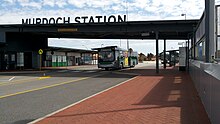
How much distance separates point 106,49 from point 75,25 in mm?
6913

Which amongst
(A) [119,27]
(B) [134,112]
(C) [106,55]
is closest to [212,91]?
(B) [134,112]

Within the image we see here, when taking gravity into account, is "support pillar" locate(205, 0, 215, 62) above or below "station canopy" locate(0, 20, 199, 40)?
below

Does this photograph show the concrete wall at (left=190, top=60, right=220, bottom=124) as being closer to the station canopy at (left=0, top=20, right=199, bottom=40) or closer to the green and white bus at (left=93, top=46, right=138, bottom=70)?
the station canopy at (left=0, top=20, right=199, bottom=40)

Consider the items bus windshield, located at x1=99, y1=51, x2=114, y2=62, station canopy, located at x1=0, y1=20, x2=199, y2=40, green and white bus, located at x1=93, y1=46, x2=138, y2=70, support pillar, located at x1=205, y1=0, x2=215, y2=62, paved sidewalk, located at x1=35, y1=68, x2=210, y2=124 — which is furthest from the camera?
bus windshield, located at x1=99, y1=51, x2=114, y2=62

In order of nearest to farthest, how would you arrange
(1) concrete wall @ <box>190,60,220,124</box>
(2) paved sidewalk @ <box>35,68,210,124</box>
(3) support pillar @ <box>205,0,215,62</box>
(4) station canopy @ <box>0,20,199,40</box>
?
(1) concrete wall @ <box>190,60,220,124</box>
(2) paved sidewalk @ <box>35,68,210,124</box>
(3) support pillar @ <box>205,0,215,62</box>
(4) station canopy @ <box>0,20,199,40</box>

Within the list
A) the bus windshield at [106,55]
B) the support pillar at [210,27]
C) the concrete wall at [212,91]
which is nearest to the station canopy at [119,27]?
the bus windshield at [106,55]

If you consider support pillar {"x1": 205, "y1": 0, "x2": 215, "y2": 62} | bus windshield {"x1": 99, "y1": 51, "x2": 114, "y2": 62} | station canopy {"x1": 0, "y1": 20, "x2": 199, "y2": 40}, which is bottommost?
bus windshield {"x1": 99, "y1": 51, "x2": 114, "y2": 62}

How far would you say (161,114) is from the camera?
859cm

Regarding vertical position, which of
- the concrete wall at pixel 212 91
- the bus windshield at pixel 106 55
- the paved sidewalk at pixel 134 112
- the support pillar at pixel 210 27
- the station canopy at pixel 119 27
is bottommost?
the paved sidewalk at pixel 134 112

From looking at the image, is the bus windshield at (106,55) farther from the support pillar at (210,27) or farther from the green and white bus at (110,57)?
the support pillar at (210,27)

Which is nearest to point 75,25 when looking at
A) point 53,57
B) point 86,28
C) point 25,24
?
point 86,28

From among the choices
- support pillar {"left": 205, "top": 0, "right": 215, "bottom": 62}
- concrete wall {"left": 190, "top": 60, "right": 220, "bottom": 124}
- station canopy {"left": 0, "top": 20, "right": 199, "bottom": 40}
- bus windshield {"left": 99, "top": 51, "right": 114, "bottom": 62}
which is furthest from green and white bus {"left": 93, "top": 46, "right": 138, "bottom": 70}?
concrete wall {"left": 190, "top": 60, "right": 220, "bottom": 124}

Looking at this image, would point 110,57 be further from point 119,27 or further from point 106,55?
point 119,27

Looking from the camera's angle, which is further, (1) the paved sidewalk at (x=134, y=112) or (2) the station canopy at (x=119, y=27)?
(2) the station canopy at (x=119, y=27)
